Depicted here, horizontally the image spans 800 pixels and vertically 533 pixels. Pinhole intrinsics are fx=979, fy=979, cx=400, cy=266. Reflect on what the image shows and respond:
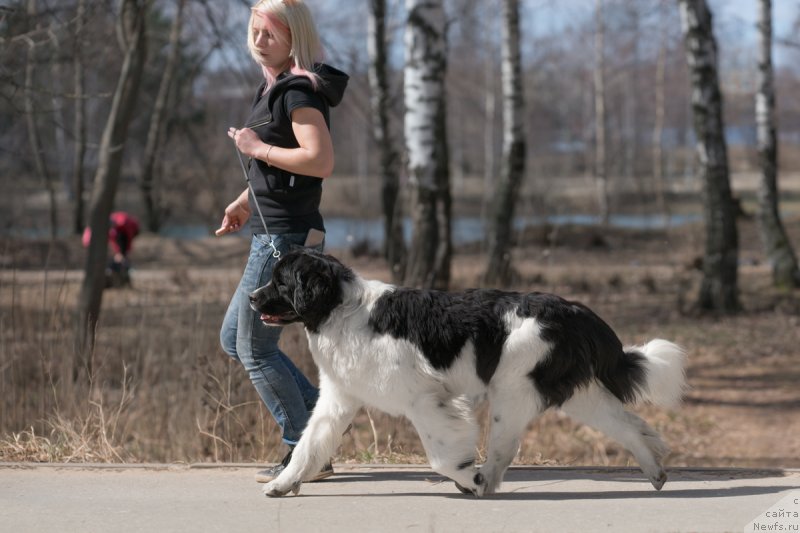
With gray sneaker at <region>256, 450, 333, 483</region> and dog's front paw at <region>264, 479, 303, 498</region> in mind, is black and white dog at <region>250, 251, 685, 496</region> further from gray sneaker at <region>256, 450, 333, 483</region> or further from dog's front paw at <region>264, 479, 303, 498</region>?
gray sneaker at <region>256, 450, 333, 483</region>

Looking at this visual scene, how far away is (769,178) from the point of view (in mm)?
15484

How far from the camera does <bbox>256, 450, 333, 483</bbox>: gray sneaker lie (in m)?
4.88

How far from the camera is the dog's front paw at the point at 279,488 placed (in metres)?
4.55

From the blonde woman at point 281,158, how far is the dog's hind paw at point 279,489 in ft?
0.96

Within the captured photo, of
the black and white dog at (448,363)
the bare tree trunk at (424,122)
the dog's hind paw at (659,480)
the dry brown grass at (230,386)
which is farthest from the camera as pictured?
the bare tree trunk at (424,122)

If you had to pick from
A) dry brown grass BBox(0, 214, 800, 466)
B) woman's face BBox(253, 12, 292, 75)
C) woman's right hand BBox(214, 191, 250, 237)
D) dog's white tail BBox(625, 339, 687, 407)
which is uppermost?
woman's face BBox(253, 12, 292, 75)

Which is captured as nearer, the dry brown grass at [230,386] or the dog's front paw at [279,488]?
the dog's front paw at [279,488]

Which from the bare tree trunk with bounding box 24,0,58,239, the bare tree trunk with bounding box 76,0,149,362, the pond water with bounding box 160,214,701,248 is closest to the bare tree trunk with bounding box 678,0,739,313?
the pond water with bounding box 160,214,701,248

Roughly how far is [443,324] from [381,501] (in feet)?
2.93

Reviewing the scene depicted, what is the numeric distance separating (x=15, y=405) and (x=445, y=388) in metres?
3.71

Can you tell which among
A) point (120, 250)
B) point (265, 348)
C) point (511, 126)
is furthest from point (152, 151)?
point (265, 348)

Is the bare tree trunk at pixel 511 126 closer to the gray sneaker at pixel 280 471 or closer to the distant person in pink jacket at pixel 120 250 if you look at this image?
the distant person in pink jacket at pixel 120 250

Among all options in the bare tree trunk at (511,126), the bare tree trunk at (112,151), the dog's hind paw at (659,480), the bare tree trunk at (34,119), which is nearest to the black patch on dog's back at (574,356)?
the dog's hind paw at (659,480)

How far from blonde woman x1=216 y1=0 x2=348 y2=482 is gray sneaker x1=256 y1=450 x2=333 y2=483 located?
0.04 ft
